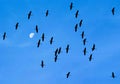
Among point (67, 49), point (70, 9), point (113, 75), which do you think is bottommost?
point (113, 75)

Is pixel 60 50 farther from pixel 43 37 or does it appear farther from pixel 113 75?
pixel 113 75

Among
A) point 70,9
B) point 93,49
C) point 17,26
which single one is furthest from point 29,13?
point 93,49

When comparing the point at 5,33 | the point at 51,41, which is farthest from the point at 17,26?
the point at 51,41

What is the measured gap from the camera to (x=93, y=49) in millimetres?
50219

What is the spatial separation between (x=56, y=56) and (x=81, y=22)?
22.0 ft

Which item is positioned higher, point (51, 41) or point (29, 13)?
point (29, 13)

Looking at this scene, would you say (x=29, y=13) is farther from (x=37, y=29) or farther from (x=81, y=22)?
(x=81, y=22)

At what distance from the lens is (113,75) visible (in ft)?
175

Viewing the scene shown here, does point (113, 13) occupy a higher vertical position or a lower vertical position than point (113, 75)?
higher

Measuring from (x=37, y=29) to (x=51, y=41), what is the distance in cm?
278

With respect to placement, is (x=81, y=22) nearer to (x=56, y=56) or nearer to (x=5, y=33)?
(x=56, y=56)

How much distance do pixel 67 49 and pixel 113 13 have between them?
8.54m

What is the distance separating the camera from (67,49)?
53125 mm

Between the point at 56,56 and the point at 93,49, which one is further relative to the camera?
the point at 56,56
